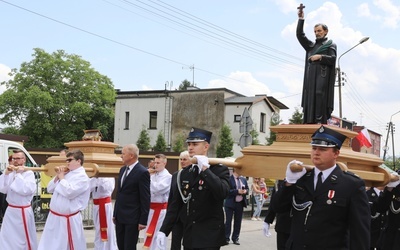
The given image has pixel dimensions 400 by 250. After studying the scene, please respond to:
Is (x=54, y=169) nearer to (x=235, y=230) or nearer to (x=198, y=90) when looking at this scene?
(x=235, y=230)

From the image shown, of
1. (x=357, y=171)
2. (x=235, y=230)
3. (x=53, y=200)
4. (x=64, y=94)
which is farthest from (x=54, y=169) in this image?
(x=64, y=94)

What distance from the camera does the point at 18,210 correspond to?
870 cm

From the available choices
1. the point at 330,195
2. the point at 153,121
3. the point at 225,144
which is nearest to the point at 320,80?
the point at 330,195

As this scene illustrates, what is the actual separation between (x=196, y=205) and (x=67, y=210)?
2631 millimetres

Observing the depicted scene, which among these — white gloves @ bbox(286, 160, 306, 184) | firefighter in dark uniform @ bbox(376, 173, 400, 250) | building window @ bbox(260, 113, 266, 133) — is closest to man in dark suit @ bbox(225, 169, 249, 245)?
firefighter in dark uniform @ bbox(376, 173, 400, 250)

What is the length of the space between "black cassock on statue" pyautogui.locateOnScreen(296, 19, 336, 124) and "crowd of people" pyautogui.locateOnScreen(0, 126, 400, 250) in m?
0.89

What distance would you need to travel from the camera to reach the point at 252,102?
38719 millimetres

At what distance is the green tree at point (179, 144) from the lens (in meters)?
37.2

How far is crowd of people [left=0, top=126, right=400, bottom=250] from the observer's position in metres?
4.37

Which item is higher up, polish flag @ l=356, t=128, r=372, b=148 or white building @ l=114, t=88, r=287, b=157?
white building @ l=114, t=88, r=287, b=157

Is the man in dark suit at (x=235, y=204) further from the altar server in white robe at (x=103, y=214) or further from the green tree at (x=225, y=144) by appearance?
the green tree at (x=225, y=144)

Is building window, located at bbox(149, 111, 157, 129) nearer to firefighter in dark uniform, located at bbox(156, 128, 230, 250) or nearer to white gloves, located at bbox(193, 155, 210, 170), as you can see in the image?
firefighter in dark uniform, located at bbox(156, 128, 230, 250)

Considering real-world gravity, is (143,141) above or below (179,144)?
above

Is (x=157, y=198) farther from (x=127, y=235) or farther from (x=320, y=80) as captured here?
(x=320, y=80)
